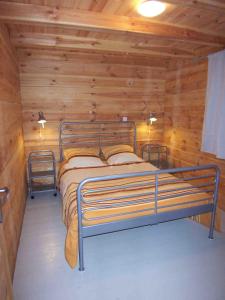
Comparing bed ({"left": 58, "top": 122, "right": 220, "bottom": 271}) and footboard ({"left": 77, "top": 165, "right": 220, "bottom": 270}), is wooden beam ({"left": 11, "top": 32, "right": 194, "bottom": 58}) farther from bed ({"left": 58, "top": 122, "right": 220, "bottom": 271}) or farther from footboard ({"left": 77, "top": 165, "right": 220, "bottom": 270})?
footboard ({"left": 77, "top": 165, "right": 220, "bottom": 270})

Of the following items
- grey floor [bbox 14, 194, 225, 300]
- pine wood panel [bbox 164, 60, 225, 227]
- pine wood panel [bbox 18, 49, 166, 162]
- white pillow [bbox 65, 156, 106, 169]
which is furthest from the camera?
pine wood panel [bbox 18, 49, 166, 162]

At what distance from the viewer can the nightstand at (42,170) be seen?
11.4 feet

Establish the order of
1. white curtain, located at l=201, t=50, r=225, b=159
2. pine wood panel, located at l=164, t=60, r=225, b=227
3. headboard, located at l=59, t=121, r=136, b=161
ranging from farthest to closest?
headboard, located at l=59, t=121, r=136, b=161 → pine wood panel, located at l=164, t=60, r=225, b=227 → white curtain, located at l=201, t=50, r=225, b=159

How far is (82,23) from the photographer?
6.71ft

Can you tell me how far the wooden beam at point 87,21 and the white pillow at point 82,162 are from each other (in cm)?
188

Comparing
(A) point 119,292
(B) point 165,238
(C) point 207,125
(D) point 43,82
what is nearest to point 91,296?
(A) point 119,292

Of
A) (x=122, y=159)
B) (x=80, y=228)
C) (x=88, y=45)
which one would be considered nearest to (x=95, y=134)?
(x=122, y=159)

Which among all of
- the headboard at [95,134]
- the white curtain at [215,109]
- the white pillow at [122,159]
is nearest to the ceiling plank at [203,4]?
the white curtain at [215,109]

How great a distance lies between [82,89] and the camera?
3727 mm

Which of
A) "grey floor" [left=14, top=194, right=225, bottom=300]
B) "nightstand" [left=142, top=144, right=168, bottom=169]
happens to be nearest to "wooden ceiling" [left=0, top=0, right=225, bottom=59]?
"nightstand" [left=142, top=144, right=168, bottom=169]

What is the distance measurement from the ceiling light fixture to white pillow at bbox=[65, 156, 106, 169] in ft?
6.98

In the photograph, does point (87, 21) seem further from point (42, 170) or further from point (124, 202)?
point (42, 170)

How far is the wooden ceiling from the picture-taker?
1904 millimetres

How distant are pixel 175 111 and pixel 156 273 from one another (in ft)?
9.94
